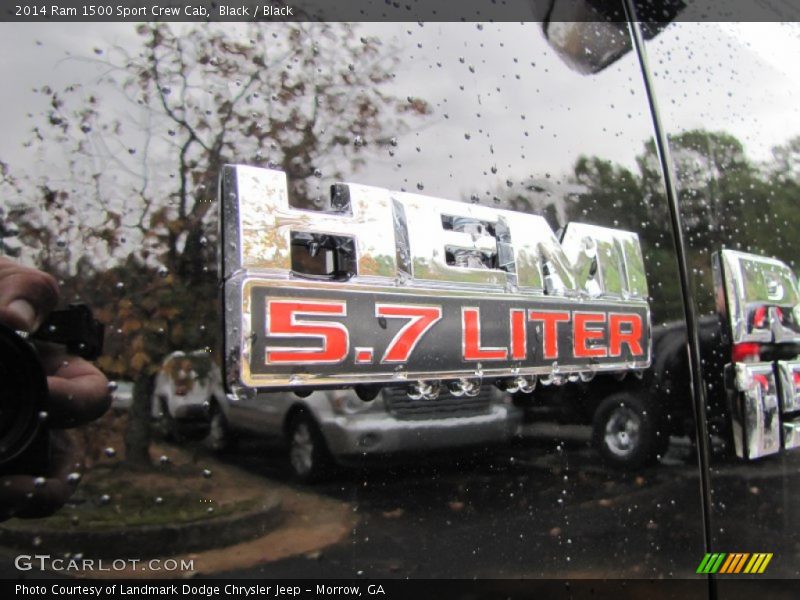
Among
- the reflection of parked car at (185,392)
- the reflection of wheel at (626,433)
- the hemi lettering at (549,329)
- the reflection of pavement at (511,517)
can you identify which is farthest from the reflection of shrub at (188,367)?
the reflection of wheel at (626,433)

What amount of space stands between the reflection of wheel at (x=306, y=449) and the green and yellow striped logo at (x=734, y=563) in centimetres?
90

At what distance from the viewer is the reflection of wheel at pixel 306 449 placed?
964 mm

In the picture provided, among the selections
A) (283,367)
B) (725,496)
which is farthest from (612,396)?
(283,367)

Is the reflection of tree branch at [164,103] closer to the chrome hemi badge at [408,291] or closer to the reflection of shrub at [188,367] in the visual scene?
the chrome hemi badge at [408,291]

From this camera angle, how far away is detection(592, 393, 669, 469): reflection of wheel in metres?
1.35

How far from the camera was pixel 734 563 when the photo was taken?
150 centimetres

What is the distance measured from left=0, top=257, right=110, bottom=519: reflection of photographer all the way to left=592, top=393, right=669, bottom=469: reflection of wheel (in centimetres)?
88

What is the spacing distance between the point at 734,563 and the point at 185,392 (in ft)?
3.98

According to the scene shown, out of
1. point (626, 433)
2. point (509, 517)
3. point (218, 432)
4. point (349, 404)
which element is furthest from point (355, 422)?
point (626, 433)

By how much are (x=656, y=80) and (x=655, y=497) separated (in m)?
0.86

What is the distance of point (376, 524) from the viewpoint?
40.6 inches

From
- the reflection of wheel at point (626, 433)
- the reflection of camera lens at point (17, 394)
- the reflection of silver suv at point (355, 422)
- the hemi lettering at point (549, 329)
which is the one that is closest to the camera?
the reflection of camera lens at point (17, 394)

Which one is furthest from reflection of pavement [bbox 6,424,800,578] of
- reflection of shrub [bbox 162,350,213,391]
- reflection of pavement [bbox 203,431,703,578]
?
reflection of shrub [bbox 162,350,213,391]

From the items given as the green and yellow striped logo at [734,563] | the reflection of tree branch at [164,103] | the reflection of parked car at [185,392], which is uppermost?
the reflection of tree branch at [164,103]
